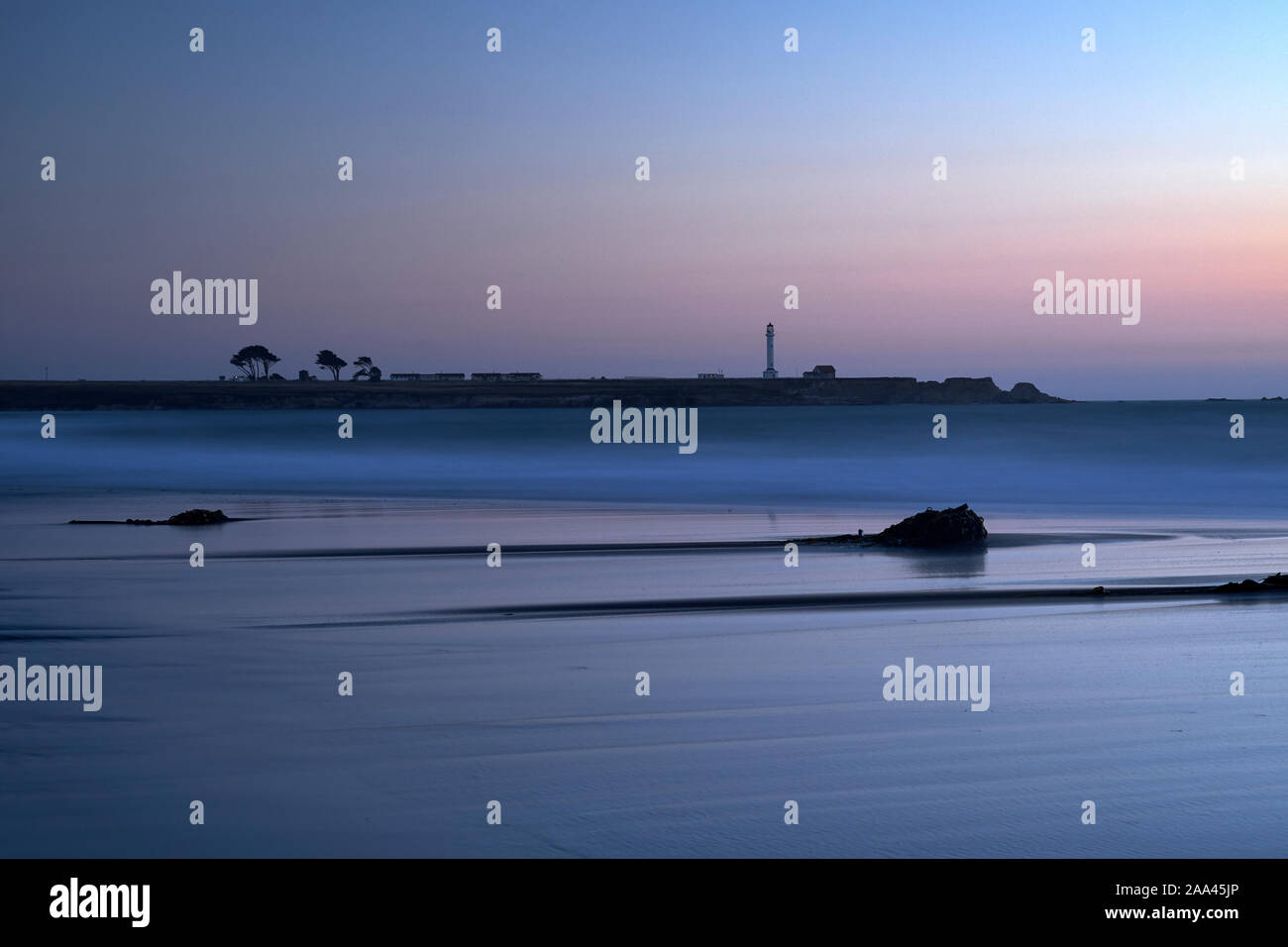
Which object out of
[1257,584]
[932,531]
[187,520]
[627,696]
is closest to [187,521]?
[187,520]

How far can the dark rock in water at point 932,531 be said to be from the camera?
15.1 metres

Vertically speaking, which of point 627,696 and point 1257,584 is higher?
point 1257,584

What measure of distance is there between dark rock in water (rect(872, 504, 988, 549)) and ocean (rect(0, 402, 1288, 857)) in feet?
1.51

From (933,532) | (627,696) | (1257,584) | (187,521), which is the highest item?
(187,521)

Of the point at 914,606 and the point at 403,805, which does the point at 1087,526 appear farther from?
the point at 403,805

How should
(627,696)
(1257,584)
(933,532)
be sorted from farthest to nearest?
(933,532)
(1257,584)
(627,696)

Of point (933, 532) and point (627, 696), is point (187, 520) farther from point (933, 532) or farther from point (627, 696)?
point (627, 696)

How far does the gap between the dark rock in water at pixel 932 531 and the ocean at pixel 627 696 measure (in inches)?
18.1

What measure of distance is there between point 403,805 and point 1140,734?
3.70 meters

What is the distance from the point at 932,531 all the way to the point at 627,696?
8.03 meters

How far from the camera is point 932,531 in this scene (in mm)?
15094

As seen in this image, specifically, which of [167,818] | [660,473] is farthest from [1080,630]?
[660,473]

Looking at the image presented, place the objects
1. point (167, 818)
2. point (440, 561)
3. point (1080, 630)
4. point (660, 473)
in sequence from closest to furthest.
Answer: point (167, 818), point (1080, 630), point (440, 561), point (660, 473)

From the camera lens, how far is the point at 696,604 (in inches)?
442
